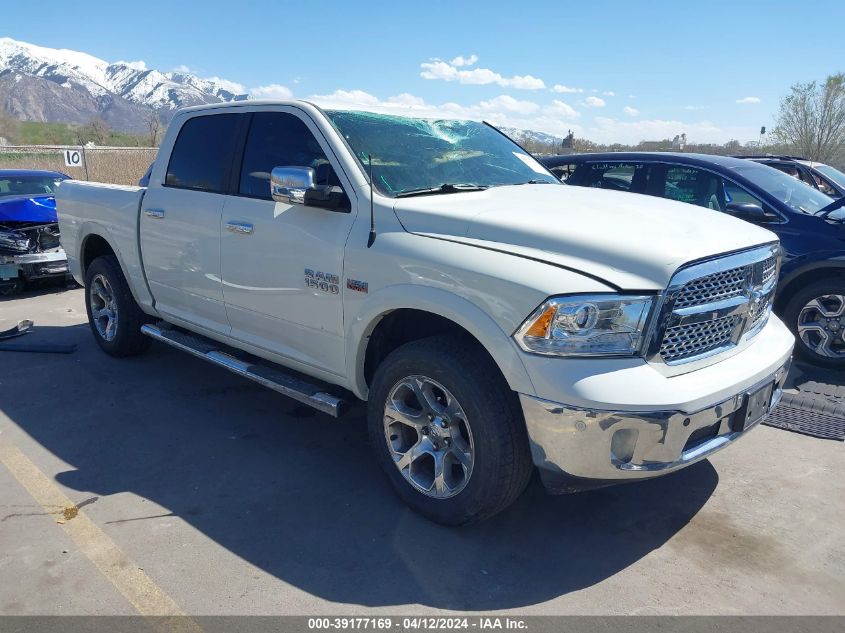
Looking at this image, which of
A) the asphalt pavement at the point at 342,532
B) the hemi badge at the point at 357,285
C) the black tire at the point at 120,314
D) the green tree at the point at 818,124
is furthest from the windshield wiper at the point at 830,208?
the green tree at the point at 818,124

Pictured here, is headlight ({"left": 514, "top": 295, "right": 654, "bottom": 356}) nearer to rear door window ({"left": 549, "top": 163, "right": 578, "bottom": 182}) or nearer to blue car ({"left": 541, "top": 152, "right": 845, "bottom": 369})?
blue car ({"left": 541, "top": 152, "right": 845, "bottom": 369})

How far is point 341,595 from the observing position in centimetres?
279

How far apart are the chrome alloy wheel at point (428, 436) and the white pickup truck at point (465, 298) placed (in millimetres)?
11

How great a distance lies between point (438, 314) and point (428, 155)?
129 centimetres

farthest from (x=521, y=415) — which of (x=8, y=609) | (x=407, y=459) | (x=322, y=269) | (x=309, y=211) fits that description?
(x=8, y=609)

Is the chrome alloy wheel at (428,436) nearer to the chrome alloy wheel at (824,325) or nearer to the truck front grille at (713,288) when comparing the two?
the truck front grille at (713,288)

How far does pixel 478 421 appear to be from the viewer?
290 centimetres

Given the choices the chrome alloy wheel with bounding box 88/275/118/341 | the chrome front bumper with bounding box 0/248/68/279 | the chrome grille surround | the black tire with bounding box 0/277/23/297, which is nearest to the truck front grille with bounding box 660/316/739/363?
the chrome grille surround

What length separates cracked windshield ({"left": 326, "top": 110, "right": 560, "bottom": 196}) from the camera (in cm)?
366

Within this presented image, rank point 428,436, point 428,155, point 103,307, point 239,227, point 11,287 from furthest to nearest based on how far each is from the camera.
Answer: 1. point 11,287
2. point 103,307
3. point 239,227
4. point 428,155
5. point 428,436

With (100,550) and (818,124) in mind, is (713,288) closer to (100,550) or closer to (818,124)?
(100,550)

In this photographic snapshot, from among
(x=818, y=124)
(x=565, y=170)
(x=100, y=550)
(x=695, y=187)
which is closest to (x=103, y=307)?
(x=100, y=550)

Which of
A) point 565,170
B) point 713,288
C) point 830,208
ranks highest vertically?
point 565,170

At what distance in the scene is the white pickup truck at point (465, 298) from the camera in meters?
2.68
